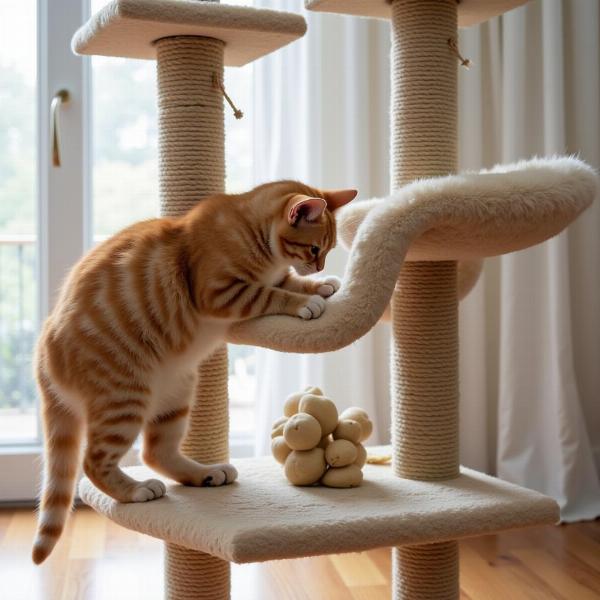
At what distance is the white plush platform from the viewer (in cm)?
135

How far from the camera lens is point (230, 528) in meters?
1.33

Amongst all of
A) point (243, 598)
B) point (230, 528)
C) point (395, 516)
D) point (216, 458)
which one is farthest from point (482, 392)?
point (230, 528)

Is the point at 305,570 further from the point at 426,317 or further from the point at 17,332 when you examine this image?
the point at 17,332

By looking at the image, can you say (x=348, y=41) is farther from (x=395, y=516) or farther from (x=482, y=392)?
(x=395, y=516)

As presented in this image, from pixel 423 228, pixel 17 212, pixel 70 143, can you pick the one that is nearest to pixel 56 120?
pixel 70 143

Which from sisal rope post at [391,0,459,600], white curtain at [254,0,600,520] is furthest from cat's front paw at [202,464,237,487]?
white curtain at [254,0,600,520]

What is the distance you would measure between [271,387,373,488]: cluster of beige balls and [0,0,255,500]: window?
1341 mm

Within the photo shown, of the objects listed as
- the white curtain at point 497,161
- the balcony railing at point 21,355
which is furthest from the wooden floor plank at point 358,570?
the balcony railing at point 21,355

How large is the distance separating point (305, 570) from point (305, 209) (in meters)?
1.25

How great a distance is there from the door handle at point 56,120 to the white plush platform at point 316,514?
1.31 m

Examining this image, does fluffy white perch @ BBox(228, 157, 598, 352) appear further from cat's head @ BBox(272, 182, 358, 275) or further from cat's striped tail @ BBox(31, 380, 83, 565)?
cat's striped tail @ BBox(31, 380, 83, 565)

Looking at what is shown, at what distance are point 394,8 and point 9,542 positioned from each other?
5.70 feet

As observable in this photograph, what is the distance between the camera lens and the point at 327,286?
5.07 feet

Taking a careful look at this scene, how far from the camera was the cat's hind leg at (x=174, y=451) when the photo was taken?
1.61m
